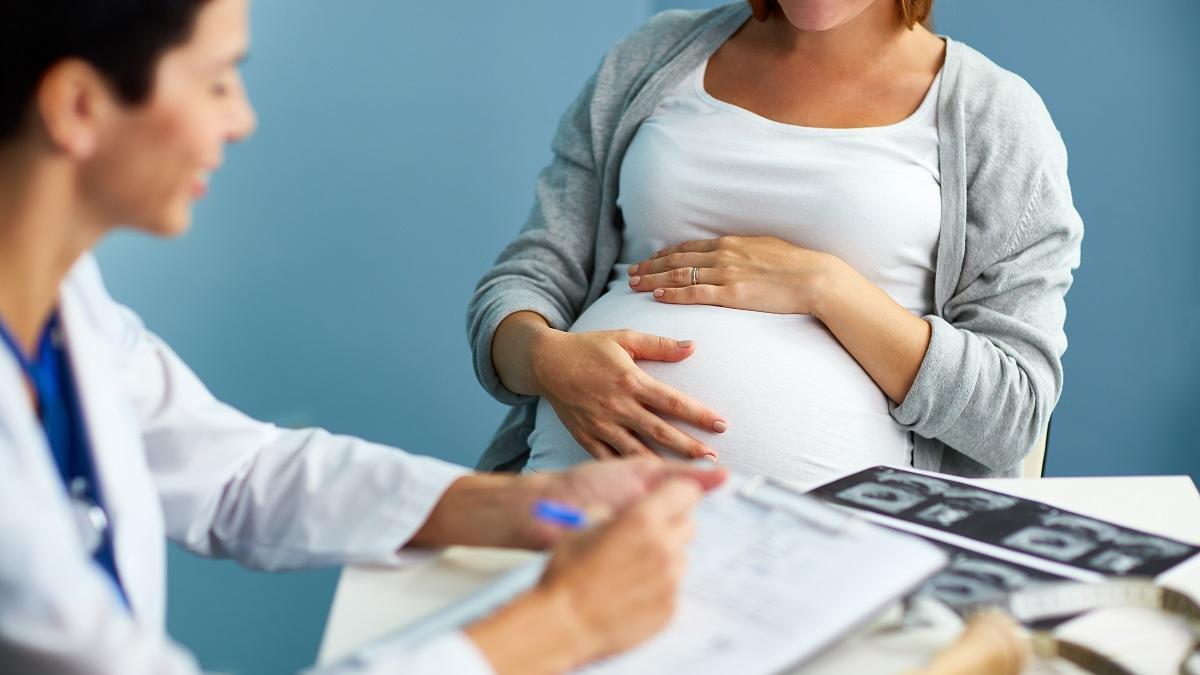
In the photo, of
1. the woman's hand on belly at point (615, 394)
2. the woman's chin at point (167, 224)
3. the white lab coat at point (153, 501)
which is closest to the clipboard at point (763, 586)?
the white lab coat at point (153, 501)

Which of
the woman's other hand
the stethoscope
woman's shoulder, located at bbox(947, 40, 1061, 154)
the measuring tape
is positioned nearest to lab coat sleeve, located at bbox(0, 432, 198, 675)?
the stethoscope

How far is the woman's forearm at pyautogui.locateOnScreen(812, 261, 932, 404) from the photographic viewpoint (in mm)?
1354

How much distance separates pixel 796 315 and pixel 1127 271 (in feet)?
3.12

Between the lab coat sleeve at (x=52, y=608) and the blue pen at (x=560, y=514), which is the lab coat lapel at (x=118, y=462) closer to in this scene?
the lab coat sleeve at (x=52, y=608)

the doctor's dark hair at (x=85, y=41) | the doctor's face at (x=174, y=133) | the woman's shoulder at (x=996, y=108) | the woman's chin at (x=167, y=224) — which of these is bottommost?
the woman's shoulder at (x=996, y=108)

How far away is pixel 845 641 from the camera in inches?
30.6

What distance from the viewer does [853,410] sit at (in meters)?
1.36

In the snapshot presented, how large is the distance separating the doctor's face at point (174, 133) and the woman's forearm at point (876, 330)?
30.2 inches

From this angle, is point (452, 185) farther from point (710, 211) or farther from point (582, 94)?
point (710, 211)

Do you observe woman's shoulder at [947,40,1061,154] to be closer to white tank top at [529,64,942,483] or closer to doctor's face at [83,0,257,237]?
white tank top at [529,64,942,483]

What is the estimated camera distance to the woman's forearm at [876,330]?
1354 millimetres

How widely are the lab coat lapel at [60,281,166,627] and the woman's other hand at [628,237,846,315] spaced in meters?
0.70

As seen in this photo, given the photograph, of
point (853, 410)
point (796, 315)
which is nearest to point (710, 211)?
point (796, 315)

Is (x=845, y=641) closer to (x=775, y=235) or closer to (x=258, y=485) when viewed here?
(x=258, y=485)
